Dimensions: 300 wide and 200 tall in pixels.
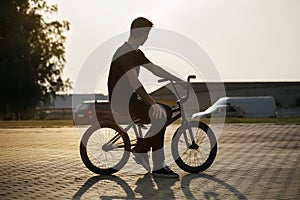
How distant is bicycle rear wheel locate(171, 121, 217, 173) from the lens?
9.51 m

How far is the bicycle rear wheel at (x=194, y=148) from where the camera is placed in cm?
951

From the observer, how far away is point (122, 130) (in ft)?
30.4

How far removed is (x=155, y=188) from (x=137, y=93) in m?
1.39

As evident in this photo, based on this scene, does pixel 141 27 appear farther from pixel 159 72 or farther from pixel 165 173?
pixel 165 173

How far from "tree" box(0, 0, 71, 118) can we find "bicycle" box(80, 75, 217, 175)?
136 feet

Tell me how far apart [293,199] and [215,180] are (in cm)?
180

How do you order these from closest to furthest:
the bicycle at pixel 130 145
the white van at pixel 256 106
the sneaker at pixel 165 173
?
the sneaker at pixel 165 173 < the bicycle at pixel 130 145 < the white van at pixel 256 106

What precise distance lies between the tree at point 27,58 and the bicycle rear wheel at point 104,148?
4157 cm

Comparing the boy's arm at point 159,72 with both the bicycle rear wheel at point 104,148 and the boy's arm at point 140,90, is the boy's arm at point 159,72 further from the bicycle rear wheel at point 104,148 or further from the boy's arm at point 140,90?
the bicycle rear wheel at point 104,148

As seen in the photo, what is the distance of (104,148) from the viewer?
9312 mm

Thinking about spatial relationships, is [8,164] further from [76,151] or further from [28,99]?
[28,99]

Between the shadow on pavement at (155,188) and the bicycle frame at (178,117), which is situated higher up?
the bicycle frame at (178,117)

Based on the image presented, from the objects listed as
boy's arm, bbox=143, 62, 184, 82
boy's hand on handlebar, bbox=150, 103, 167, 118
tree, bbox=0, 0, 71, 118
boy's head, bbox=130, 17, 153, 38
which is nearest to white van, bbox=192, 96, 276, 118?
tree, bbox=0, 0, 71, 118

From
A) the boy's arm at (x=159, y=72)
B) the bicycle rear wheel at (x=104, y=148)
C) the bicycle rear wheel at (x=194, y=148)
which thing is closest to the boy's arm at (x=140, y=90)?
the boy's arm at (x=159, y=72)
